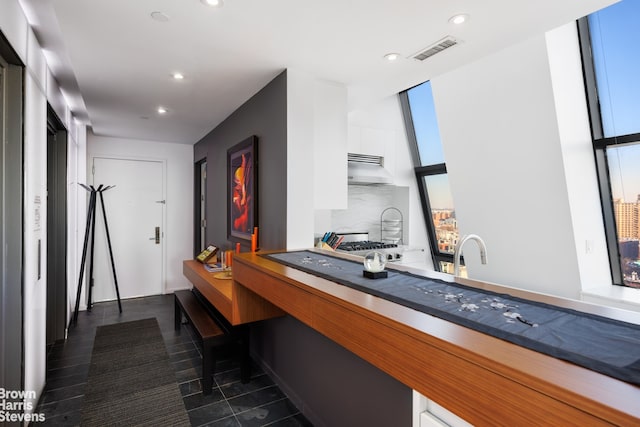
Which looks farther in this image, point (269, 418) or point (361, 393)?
point (269, 418)

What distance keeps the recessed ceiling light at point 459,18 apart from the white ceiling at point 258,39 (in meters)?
0.03

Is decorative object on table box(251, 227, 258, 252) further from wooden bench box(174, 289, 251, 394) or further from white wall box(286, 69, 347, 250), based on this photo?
wooden bench box(174, 289, 251, 394)

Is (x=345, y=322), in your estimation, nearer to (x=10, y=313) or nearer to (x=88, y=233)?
(x=10, y=313)

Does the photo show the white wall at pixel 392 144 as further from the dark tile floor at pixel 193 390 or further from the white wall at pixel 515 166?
the dark tile floor at pixel 193 390

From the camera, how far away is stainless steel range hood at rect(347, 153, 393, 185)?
4016 millimetres

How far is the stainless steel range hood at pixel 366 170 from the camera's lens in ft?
13.2

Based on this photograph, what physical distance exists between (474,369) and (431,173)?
13.2ft

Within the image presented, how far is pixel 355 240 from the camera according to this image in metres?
4.59

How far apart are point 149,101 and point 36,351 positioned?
7.67 ft

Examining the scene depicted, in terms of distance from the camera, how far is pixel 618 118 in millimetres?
2762

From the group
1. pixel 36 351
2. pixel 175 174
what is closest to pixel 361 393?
pixel 36 351

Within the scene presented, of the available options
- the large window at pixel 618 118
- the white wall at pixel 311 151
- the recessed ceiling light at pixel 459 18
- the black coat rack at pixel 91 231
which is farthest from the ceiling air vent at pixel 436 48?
the black coat rack at pixel 91 231

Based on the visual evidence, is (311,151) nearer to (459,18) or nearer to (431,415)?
(459,18)

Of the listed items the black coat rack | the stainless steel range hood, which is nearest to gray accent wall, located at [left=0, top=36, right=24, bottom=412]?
the black coat rack
